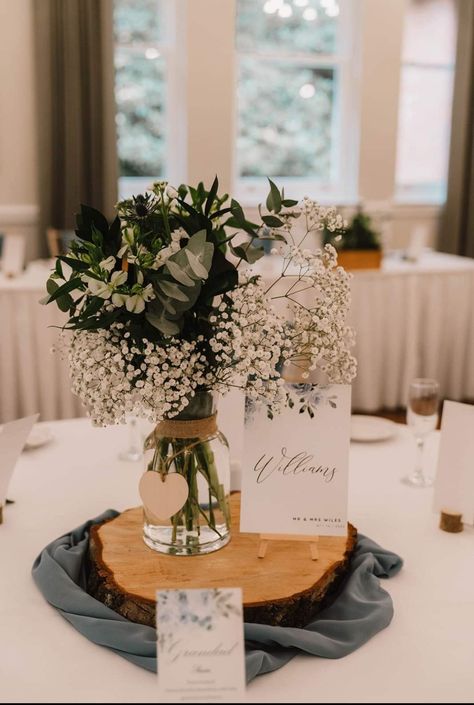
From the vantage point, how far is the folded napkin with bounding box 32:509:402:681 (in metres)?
0.92

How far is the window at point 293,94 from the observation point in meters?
5.15

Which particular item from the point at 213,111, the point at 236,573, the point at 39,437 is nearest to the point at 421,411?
the point at 236,573

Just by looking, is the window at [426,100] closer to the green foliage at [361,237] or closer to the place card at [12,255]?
the green foliage at [361,237]

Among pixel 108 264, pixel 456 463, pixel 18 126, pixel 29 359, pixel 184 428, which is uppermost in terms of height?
pixel 18 126

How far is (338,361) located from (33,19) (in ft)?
13.0

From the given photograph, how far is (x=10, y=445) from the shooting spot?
125 centimetres

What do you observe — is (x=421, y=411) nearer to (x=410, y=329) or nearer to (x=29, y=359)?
(x=29, y=359)

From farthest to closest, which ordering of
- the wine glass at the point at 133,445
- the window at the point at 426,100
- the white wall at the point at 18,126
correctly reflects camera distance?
the window at the point at 426,100 → the white wall at the point at 18,126 → the wine glass at the point at 133,445

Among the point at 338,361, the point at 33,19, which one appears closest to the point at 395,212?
the point at 33,19

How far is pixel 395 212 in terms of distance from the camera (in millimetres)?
5527

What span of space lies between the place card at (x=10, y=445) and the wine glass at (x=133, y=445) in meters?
0.34

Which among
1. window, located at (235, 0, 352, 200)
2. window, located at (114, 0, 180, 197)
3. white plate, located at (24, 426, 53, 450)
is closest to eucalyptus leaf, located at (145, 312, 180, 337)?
white plate, located at (24, 426, 53, 450)

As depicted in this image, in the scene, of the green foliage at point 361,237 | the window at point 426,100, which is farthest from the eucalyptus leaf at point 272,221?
the window at point 426,100

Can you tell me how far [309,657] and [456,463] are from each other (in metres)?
0.48
